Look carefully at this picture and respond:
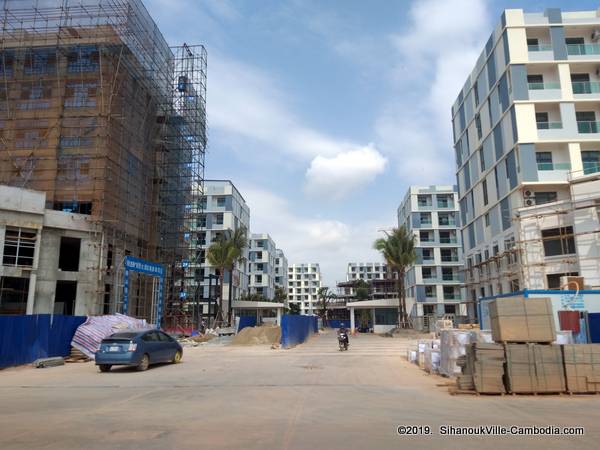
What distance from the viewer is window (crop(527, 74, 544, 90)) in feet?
129

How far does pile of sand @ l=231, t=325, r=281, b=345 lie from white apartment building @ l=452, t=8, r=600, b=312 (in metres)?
Result: 18.5

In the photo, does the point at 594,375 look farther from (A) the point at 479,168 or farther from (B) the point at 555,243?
(A) the point at 479,168

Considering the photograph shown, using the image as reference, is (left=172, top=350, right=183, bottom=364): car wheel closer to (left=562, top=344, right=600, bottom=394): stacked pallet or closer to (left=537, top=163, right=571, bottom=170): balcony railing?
(left=562, top=344, right=600, bottom=394): stacked pallet

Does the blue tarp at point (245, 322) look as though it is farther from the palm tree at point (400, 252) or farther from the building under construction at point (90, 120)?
the palm tree at point (400, 252)

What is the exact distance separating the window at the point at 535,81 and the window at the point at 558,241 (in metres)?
12.3

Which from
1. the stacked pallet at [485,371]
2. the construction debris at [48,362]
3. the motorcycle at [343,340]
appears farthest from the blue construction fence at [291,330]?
the stacked pallet at [485,371]

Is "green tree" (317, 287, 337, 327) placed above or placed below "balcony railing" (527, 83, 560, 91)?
below

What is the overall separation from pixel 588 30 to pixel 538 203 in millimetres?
15380

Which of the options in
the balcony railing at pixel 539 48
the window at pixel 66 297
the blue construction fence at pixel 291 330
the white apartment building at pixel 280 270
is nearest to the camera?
the blue construction fence at pixel 291 330

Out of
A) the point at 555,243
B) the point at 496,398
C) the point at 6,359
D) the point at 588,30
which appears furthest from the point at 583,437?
the point at 588,30

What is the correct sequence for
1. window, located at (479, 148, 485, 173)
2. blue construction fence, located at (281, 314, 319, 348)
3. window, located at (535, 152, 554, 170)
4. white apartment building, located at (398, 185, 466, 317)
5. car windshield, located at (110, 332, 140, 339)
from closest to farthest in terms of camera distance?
1. car windshield, located at (110, 332, 140, 339)
2. blue construction fence, located at (281, 314, 319, 348)
3. window, located at (535, 152, 554, 170)
4. window, located at (479, 148, 485, 173)
5. white apartment building, located at (398, 185, 466, 317)

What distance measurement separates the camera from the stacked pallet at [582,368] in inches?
438

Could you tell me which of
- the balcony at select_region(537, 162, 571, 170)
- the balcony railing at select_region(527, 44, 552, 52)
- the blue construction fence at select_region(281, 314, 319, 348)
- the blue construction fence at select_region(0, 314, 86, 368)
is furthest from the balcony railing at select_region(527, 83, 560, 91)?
the blue construction fence at select_region(0, 314, 86, 368)

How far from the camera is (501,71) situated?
4144 cm
